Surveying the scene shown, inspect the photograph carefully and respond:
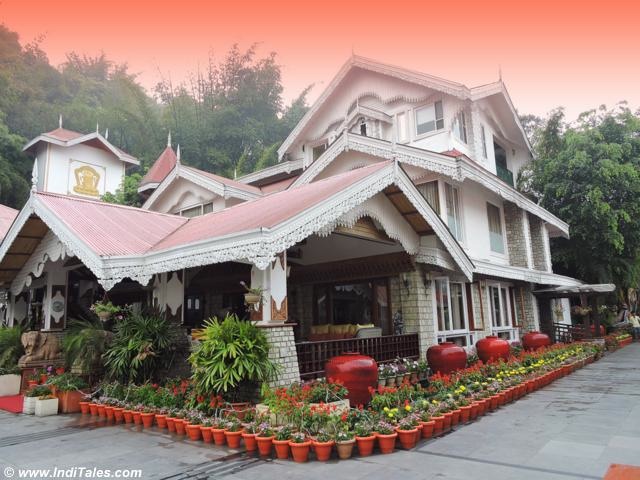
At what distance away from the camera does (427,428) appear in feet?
20.7

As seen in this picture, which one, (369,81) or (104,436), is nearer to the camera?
(104,436)

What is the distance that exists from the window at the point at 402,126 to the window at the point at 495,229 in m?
4.00

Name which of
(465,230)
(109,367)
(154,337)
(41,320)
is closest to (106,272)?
(154,337)

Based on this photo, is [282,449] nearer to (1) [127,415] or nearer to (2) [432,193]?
(1) [127,415]

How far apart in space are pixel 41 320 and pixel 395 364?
30.6 ft

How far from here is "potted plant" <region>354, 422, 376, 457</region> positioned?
18.6ft

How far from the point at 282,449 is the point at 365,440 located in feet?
3.33

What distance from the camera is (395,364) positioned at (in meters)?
10.2

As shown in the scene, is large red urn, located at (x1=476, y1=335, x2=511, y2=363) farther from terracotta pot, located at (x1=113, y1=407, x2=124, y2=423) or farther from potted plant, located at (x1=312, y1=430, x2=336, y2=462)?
terracotta pot, located at (x1=113, y1=407, x2=124, y2=423)

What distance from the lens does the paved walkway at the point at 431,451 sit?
16.6ft

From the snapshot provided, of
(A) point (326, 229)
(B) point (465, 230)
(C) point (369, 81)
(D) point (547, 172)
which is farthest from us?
(D) point (547, 172)

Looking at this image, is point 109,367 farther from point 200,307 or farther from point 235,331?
point 200,307

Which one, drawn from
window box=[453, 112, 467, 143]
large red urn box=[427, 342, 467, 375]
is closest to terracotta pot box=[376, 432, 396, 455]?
large red urn box=[427, 342, 467, 375]

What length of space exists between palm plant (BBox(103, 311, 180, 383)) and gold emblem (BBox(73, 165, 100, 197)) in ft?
70.9
